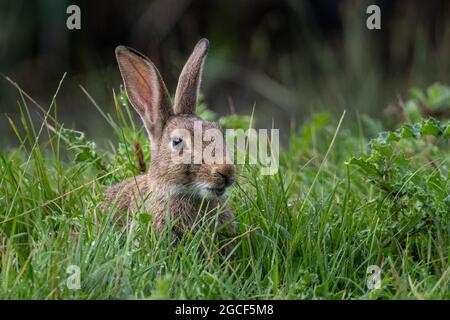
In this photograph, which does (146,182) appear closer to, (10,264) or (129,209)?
(129,209)

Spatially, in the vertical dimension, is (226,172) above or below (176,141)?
below

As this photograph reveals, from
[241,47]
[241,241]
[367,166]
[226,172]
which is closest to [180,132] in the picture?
[226,172]

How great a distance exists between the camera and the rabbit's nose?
15.6 feet

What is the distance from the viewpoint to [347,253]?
15.4ft

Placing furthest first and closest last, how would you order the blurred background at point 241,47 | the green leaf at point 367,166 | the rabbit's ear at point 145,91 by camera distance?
the blurred background at point 241,47, the rabbit's ear at point 145,91, the green leaf at point 367,166

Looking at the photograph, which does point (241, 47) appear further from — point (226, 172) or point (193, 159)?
point (226, 172)

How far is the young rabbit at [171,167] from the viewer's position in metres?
4.85

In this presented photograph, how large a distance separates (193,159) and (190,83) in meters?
0.58

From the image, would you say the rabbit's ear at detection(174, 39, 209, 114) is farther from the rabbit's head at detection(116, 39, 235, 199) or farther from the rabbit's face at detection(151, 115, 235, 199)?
the rabbit's face at detection(151, 115, 235, 199)

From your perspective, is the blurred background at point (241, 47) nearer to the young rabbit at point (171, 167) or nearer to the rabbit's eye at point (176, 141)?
the young rabbit at point (171, 167)

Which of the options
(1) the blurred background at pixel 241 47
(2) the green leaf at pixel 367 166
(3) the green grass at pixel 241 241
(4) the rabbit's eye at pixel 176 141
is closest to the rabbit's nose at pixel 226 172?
(3) the green grass at pixel 241 241

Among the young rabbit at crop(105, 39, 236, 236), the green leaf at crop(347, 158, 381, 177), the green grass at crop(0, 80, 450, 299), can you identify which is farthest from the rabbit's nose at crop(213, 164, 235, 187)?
the green leaf at crop(347, 158, 381, 177)

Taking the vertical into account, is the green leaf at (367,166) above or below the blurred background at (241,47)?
below

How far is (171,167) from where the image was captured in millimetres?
5027
